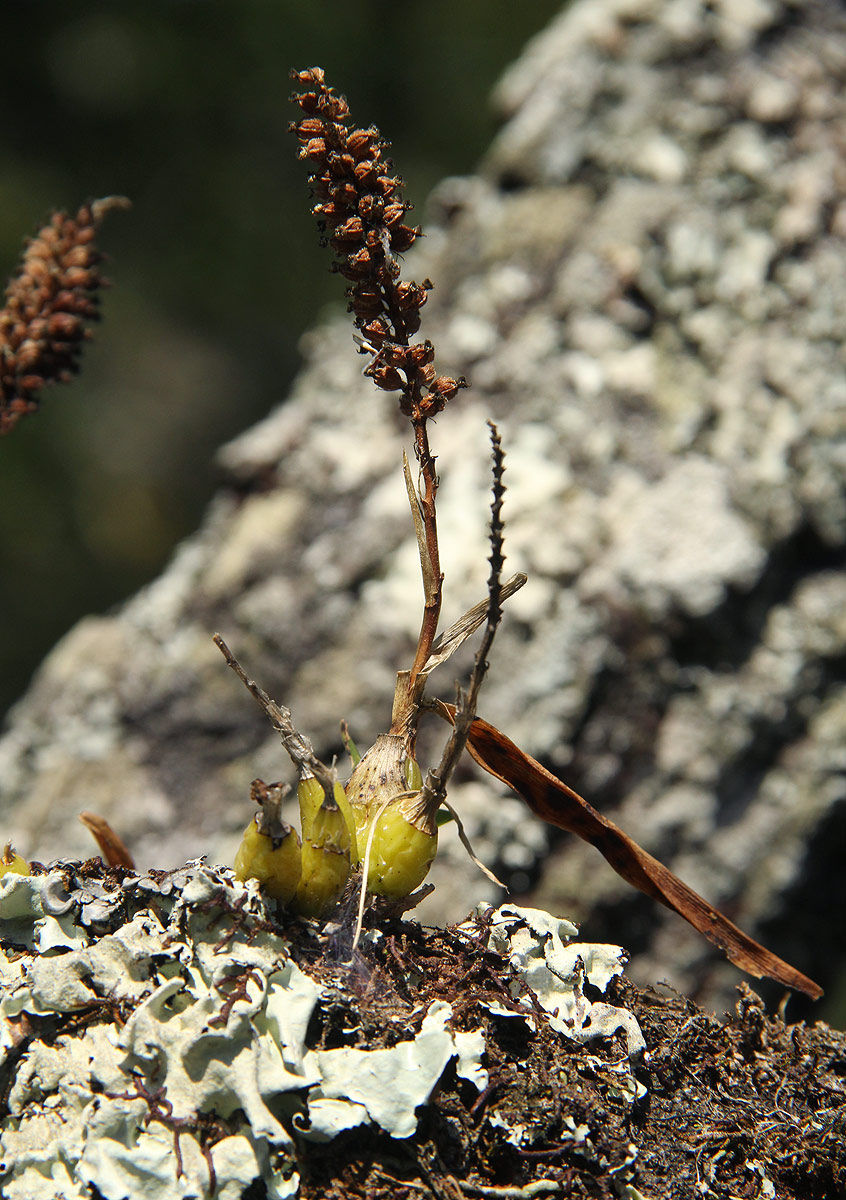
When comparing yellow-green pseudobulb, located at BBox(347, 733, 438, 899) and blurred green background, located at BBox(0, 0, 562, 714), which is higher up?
blurred green background, located at BBox(0, 0, 562, 714)

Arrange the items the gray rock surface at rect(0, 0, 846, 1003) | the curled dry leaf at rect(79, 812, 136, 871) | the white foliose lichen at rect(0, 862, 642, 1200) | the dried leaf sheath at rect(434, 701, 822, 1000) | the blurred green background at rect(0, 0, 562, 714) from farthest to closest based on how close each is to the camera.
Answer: the blurred green background at rect(0, 0, 562, 714)
the gray rock surface at rect(0, 0, 846, 1003)
the curled dry leaf at rect(79, 812, 136, 871)
the dried leaf sheath at rect(434, 701, 822, 1000)
the white foliose lichen at rect(0, 862, 642, 1200)

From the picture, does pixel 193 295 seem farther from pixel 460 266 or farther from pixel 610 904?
pixel 610 904

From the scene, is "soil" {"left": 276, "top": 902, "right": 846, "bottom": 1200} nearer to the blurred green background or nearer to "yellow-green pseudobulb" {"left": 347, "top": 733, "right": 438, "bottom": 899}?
"yellow-green pseudobulb" {"left": 347, "top": 733, "right": 438, "bottom": 899}

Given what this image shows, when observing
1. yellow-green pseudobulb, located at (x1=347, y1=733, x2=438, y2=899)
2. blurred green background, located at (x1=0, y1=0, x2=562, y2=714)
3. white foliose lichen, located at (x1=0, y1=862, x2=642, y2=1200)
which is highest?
blurred green background, located at (x1=0, y1=0, x2=562, y2=714)

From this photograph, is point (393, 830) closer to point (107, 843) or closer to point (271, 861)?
point (271, 861)

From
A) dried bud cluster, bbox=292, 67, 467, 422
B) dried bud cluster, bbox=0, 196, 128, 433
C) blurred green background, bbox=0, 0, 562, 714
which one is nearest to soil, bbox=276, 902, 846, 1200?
dried bud cluster, bbox=292, 67, 467, 422

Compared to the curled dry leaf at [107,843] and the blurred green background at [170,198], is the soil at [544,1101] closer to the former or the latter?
the curled dry leaf at [107,843]
